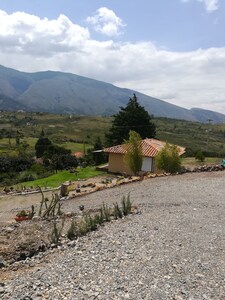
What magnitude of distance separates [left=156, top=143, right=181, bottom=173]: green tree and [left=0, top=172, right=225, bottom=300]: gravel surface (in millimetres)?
12482

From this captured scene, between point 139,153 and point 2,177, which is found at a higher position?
point 139,153

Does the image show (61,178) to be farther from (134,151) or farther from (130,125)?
(130,125)

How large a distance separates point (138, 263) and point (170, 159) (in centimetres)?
1957

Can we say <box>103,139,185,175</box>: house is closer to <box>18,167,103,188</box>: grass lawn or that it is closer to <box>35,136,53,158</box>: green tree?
<box>18,167,103,188</box>: grass lawn

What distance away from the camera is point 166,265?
9.72 m

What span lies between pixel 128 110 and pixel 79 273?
4729 centimetres

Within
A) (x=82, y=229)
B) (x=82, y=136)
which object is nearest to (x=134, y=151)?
(x=82, y=229)

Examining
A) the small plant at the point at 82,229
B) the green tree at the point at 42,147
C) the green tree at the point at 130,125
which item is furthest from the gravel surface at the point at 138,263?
the green tree at the point at 42,147

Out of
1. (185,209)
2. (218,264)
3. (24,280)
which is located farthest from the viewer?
(185,209)

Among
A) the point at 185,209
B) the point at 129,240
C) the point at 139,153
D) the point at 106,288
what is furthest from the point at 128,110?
the point at 106,288

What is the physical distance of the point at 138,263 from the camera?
9906 mm

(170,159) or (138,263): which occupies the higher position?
(170,159)

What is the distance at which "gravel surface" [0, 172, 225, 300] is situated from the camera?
8.35 meters

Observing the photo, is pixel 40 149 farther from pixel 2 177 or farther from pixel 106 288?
pixel 106 288
